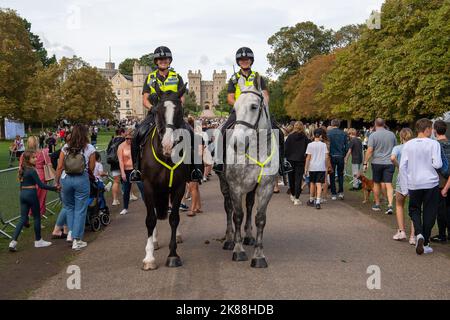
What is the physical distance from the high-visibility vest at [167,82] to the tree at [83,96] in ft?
228

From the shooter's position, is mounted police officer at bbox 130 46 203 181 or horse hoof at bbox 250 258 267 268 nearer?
horse hoof at bbox 250 258 267 268

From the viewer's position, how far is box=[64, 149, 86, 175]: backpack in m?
9.09

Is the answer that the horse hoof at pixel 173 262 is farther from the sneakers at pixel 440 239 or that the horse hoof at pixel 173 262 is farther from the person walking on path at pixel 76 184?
the sneakers at pixel 440 239

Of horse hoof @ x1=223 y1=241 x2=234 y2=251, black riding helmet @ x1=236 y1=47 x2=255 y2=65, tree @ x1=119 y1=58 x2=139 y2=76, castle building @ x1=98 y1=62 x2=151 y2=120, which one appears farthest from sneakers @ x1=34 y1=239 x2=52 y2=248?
tree @ x1=119 y1=58 x2=139 y2=76

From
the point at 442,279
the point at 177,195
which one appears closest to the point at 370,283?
the point at 442,279

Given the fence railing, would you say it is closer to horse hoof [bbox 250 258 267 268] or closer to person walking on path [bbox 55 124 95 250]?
person walking on path [bbox 55 124 95 250]

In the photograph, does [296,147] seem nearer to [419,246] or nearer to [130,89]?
[419,246]

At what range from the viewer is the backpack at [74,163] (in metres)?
9.09

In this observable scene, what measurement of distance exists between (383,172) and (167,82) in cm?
701

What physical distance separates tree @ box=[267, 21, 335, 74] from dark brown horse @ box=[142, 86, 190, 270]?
71.7 metres

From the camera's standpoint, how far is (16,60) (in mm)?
47406

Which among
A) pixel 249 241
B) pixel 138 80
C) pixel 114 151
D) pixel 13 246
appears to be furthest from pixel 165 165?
pixel 138 80

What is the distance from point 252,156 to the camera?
7.84 m

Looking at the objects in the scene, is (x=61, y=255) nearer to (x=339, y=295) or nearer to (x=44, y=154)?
(x=44, y=154)
